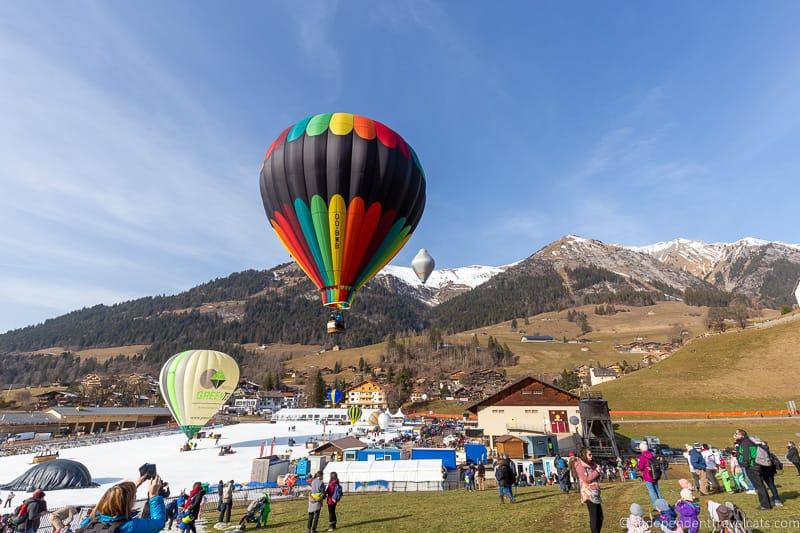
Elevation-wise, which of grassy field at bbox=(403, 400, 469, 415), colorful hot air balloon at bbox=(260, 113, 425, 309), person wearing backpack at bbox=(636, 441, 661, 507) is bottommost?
person wearing backpack at bbox=(636, 441, 661, 507)

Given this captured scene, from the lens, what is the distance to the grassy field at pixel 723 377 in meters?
63.3

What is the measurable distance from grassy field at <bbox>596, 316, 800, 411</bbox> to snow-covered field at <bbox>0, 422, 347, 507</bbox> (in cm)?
5550

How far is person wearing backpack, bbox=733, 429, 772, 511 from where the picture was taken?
9352 mm

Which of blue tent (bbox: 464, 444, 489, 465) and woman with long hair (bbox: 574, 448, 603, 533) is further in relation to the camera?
blue tent (bbox: 464, 444, 489, 465)

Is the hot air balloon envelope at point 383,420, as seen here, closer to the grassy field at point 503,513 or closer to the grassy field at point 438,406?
the grassy field at point 438,406

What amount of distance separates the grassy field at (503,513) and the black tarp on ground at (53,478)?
2164cm

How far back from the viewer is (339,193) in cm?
2031

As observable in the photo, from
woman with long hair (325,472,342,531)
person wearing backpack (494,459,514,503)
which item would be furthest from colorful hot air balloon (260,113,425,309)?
person wearing backpack (494,459,514,503)

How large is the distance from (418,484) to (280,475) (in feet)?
36.4

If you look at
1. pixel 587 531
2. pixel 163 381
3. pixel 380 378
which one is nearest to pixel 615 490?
pixel 587 531

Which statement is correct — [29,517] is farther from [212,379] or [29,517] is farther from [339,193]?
[212,379]

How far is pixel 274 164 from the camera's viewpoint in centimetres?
2158

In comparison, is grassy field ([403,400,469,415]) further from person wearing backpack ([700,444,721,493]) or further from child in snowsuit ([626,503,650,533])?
child in snowsuit ([626,503,650,533])

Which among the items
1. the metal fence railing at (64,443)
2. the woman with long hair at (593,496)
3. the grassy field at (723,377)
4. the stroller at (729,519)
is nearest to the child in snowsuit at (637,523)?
the woman with long hair at (593,496)
